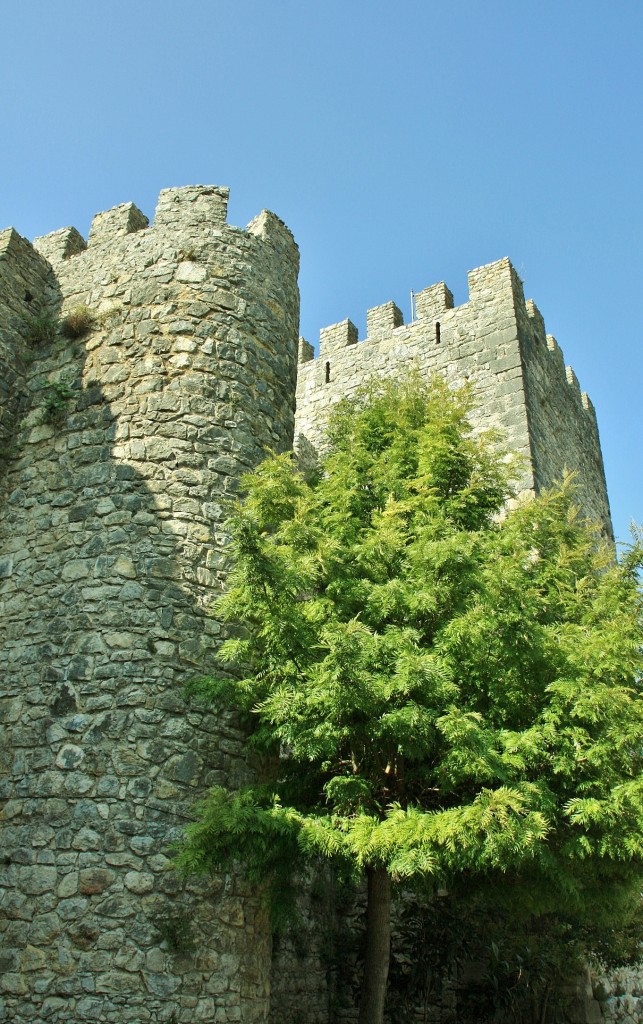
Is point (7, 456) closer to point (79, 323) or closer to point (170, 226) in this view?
point (79, 323)

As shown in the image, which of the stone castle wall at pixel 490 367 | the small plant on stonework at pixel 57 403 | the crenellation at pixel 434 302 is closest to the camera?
the small plant on stonework at pixel 57 403

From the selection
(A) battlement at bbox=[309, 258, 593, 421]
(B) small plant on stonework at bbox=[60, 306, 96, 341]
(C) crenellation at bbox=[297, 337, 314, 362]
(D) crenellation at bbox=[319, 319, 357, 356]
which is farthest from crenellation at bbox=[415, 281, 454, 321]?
(B) small plant on stonework at bbox=[60, 306, 96, 341]

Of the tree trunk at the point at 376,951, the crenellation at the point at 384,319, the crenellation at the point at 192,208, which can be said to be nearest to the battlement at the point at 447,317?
the crenellation at the point at 384,319

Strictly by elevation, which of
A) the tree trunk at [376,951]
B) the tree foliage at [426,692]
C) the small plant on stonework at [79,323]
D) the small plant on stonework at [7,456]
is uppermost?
the small plant on stonework at [79,323]

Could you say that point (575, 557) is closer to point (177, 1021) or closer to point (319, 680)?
point (319, 680)

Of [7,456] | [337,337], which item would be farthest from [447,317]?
[7,456]

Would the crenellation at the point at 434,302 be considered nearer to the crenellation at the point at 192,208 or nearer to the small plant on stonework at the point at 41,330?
the crenellation at the point at 192,208

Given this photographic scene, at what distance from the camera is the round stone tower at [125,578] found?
6340 millimetres

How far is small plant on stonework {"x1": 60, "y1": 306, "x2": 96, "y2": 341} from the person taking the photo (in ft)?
29.2

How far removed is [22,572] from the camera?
25.8 ft

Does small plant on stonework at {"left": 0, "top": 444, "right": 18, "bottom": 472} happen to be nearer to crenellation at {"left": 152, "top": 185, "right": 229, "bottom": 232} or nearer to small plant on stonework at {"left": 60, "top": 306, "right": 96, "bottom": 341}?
small plant on stonework at {"left": 60, "top": 306, "right": 96, "bottom": 341}

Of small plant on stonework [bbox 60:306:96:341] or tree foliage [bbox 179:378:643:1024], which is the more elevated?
small plant on stonework [bbox 60:306:96:341]

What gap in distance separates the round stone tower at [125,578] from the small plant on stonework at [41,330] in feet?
0.05

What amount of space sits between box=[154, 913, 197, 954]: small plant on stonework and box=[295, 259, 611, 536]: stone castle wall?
22.2 ft
